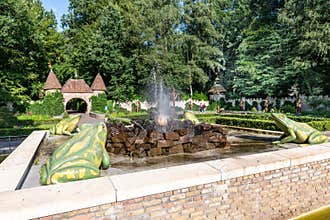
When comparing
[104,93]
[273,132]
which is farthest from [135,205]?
[104,93]

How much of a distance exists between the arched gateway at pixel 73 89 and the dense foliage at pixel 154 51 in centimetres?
241

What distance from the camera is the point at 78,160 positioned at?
4.26m

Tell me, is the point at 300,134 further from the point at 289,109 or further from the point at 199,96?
the point at 199,96

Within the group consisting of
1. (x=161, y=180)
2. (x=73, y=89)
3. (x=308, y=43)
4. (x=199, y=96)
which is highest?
(x=308, y=43)

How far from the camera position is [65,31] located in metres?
45.5

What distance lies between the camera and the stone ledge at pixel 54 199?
3.02 meters

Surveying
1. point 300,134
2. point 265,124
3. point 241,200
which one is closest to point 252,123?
point 265,124

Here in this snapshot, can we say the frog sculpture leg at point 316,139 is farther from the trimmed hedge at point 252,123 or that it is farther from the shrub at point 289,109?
the shrub at point 289,109

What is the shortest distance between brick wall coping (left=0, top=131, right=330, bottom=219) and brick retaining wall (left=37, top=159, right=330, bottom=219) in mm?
98

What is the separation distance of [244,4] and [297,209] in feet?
137

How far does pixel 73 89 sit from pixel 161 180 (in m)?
29.5

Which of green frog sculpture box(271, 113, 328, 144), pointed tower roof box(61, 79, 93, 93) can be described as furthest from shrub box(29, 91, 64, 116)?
green frog sculpture box(271, 113, 328, 144)

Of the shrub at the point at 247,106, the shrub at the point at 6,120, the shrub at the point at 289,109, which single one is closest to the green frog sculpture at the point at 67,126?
the shrub at the point at 6,120

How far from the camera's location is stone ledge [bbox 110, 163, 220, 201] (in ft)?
11.7
